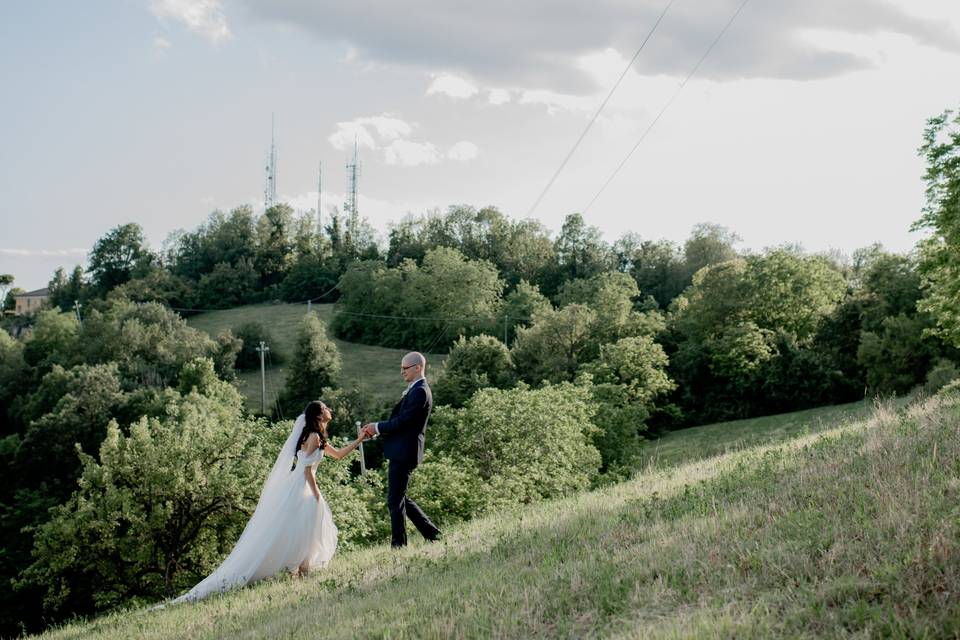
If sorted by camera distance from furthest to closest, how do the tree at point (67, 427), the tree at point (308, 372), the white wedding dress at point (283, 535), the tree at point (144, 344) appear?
the tree at point (144, 344), the tree at point (308, 372), the tree at point (67, 427), the white wedding dress at point (283, 535)

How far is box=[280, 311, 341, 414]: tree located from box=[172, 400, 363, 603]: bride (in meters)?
57.4

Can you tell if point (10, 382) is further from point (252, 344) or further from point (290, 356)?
point (290, 356)

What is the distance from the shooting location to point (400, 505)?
973 centimetres

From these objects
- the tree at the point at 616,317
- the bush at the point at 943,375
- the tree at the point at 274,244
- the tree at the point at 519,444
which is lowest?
the tree at the point at 519,444

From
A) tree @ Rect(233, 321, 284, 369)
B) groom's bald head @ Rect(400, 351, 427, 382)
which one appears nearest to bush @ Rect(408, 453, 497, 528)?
groom's bald head @ Rect(400, 351, 427, 382)

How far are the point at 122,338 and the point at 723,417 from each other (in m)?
54.1

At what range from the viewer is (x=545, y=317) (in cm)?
6247

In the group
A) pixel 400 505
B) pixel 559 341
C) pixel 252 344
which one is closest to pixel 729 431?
pixel 559 341

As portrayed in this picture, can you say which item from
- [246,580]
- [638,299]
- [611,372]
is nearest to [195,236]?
[638,299]

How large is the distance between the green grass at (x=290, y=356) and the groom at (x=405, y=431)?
174 ft

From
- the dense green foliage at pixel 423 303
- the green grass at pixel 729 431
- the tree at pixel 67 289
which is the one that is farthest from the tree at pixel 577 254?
the tree at pixel 67 289

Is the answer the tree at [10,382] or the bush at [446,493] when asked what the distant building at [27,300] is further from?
the bush at [446,493]

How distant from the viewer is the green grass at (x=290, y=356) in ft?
229

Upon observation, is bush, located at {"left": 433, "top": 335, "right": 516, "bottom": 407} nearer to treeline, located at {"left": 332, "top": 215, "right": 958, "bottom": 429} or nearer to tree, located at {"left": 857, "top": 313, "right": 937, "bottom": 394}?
treeline, located at {"left": 332, "top": 215, "right": 958, "bottom": 429}
